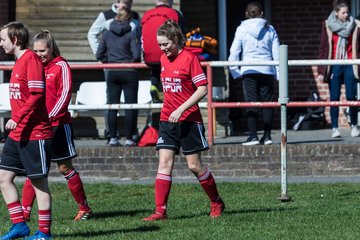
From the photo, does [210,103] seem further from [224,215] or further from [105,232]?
[105,232]

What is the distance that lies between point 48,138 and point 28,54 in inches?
26.1

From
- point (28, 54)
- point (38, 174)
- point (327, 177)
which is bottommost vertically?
point (327, 177)

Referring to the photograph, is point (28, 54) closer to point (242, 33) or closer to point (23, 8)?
point (242, 33)

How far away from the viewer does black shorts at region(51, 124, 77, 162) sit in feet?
32.0

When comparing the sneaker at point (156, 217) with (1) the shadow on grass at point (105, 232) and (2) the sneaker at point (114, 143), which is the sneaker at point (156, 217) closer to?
(1) the shadow on grass at point (105, 232)

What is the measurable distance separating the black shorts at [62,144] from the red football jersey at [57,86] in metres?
0.09

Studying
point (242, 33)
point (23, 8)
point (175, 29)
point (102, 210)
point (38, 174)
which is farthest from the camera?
point (23, 8)

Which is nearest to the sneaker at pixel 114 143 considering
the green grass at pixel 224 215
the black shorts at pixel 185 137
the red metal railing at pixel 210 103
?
the red metal railing at pixel 210 103

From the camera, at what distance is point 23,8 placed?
16.7m

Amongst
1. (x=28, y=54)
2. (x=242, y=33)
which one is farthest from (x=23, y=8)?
(x=28, y=54)

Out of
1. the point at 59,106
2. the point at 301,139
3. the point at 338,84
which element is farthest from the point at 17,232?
the point at 338,84

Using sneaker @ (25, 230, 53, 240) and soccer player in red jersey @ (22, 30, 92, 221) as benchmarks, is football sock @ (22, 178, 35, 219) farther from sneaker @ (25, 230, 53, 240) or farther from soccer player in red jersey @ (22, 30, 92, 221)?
sneaker @ (25, 230, 53, 240)

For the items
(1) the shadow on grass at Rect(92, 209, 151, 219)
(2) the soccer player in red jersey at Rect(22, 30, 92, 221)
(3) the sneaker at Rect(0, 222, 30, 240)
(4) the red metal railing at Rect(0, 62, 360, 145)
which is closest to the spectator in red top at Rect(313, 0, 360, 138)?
(4) the red metal railing at Rect(0, 62, 360, 145)

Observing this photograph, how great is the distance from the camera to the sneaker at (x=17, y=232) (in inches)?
344
